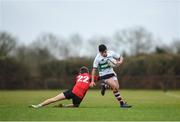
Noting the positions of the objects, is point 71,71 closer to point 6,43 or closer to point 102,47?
point 6,43

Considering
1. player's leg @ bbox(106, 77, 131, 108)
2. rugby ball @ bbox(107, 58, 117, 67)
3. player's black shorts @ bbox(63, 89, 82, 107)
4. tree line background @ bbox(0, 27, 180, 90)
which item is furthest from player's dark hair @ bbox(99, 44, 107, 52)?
tree line background @ bbox(0, 27, 180, 90)

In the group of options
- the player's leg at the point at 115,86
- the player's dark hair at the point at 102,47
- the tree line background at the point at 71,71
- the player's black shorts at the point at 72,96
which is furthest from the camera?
the tree line background at the point at 71,71

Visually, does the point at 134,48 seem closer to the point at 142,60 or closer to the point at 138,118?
the point at 142,60

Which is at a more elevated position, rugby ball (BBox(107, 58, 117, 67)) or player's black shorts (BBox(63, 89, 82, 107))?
rugby ball (BBox(107, 58, 117, 67))

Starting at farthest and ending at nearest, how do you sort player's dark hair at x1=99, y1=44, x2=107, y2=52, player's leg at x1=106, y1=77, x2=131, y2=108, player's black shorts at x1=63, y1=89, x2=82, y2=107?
1. player's leg at x1=106, y1=77, x2=131, y2=108
2. player's black shorts at x1=63, y1=89, x2=82, y2=107
3. player's dark hair at x1=99, y1=44, x2=107, y2=52

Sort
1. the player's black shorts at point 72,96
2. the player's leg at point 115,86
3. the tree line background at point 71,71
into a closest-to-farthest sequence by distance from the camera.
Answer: the player's black shorts at point 72,96, the player's leg at point 115,86, the tree line background at point 71,71

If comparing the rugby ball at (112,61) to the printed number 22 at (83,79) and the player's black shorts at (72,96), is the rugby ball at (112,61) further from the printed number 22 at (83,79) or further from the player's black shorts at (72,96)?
the player's black shorts at (72,96)

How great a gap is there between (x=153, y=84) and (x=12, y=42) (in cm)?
2253

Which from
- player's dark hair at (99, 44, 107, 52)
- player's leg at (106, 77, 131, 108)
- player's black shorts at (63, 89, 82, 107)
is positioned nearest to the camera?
player's dark hair at (99, 44, 107, 52)

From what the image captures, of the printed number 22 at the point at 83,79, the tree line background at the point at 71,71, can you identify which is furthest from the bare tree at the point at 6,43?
the printed number 22 at the point at 83,79

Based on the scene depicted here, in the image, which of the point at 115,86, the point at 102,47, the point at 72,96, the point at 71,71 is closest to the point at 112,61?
the point at 102,47

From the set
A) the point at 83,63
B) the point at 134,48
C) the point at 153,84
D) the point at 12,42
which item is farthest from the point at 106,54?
the point at 134,48

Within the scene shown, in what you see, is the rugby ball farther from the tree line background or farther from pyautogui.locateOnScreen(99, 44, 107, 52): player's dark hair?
the tree line background

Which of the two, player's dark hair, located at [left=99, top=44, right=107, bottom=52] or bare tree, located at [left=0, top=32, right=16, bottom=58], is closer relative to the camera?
player's dark hair, located at [left=99, top=44, right=107, bottom=52]
